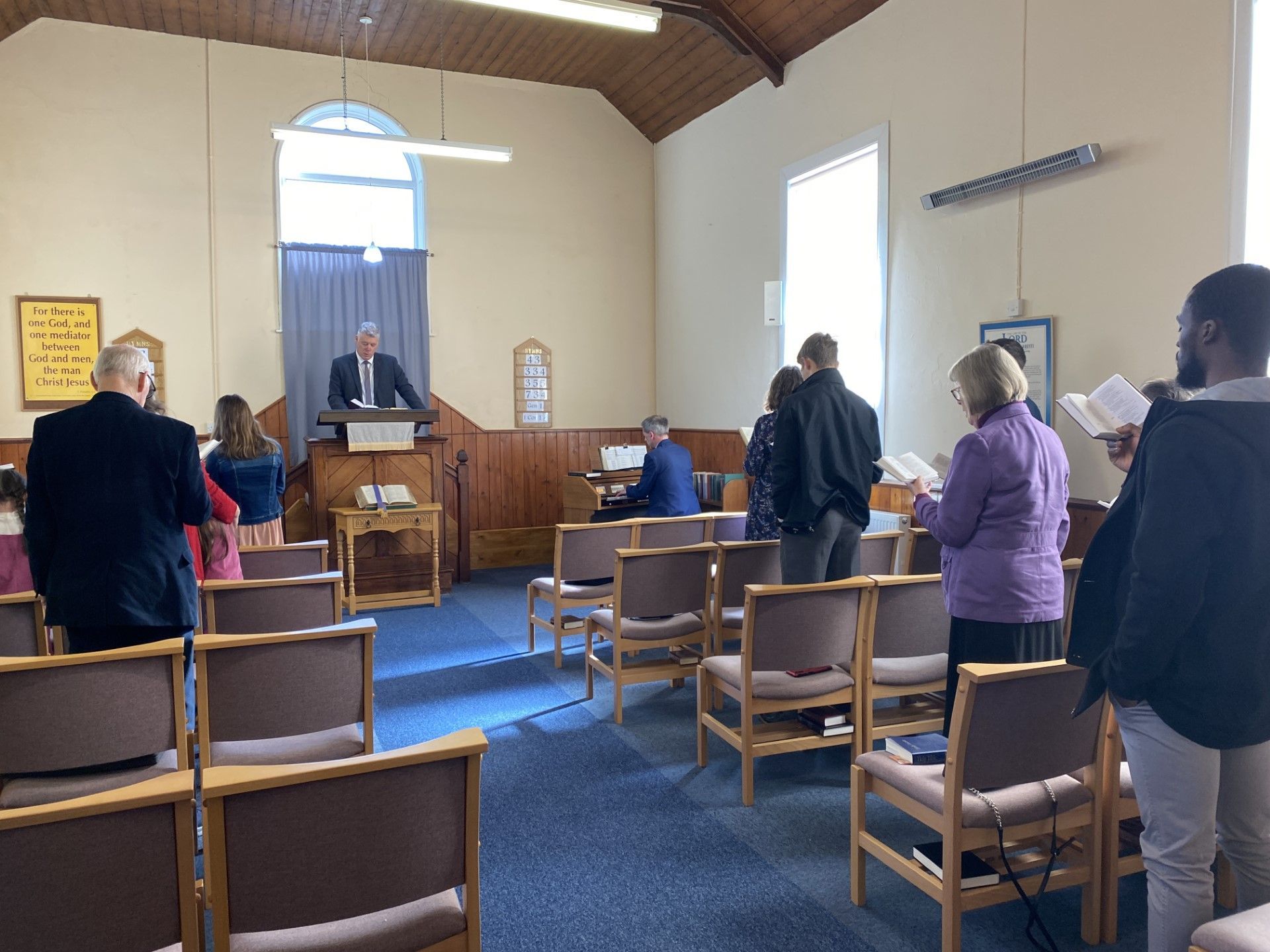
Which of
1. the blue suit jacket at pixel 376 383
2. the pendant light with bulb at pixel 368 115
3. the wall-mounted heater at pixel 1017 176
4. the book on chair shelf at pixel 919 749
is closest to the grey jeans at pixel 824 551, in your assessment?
the book on chair shelf at pixel 919 749

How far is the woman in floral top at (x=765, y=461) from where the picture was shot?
4047mm

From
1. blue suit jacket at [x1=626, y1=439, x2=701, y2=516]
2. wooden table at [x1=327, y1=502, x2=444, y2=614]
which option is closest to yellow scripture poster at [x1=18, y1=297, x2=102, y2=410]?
wooden table at [x1=327, y1=502, x2=444, y2=614]

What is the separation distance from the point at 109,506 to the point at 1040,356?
4291 millimetres

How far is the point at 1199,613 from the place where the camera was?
1523 mm

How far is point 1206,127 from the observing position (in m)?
3.89

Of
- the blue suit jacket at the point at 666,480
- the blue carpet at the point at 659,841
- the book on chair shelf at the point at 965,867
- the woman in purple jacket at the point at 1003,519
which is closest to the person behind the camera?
the book on chair shelf at the point at 965,867

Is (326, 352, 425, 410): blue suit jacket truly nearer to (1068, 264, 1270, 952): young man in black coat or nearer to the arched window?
the arched window

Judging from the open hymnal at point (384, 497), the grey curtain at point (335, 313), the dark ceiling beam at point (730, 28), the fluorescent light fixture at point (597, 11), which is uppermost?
the dark ceiling beam at point (730, 28)

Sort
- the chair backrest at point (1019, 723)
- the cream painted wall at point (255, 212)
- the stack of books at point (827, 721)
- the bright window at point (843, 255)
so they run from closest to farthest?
the chair backrest at point (1019, 723) < the stack of books at point (827, 721) < the bright window at point (843, 255) < the cream painted wall at point (255, 212)

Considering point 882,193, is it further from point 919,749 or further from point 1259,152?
point 919,749

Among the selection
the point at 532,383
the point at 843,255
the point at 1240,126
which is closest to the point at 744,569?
the point at 1240,126

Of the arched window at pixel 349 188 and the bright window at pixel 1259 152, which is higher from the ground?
the arched window at pixel 349 188

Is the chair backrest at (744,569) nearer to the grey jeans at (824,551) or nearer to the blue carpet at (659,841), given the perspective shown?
the grey jeans at (824,551)

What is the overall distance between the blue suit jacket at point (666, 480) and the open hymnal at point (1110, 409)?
3.35 metres
